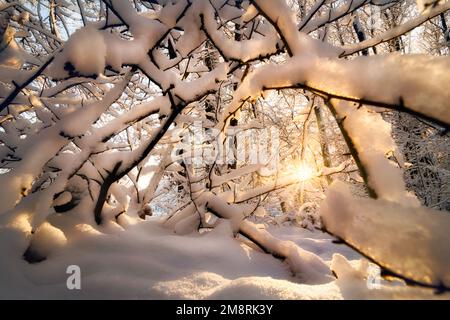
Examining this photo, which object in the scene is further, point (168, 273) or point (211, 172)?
point (211, 172)

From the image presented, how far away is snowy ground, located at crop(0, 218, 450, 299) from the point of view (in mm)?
1104

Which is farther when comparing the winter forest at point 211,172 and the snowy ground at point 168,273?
the snowy ground at point 168,273

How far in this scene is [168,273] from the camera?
1.72 metres

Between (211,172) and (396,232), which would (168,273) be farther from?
(396,232)

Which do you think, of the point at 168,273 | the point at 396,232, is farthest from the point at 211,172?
the point at 396,232

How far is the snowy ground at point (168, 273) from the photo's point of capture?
1.10m

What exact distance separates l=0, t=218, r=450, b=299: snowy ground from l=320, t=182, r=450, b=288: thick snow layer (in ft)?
0.22

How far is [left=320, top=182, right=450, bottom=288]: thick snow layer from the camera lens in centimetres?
69

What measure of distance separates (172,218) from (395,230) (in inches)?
105

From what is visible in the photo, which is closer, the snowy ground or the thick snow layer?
the thick snow layer

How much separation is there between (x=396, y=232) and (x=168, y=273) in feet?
4.38

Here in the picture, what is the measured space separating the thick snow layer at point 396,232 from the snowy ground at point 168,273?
7 cm

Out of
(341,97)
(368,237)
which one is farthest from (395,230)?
(341,97)
